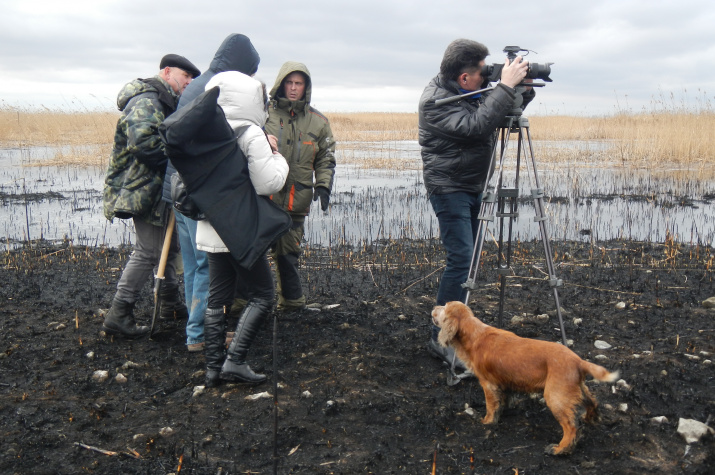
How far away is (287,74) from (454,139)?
5.37 ft

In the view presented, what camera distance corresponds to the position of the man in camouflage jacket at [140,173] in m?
4.55

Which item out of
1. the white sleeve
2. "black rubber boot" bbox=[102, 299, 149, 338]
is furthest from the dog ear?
"black rubber boot" bbox=[102, 299, 149, 338]

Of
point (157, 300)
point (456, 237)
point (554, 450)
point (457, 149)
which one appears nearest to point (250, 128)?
point (457, 149)

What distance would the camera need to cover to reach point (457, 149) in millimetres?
4191

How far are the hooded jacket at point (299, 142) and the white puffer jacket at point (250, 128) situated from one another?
4.54 ft

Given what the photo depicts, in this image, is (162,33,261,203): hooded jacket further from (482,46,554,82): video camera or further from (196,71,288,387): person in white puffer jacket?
(482,46,554,82): video camera

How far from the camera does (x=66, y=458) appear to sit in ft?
10.2

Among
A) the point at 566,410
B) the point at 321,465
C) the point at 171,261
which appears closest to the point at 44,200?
the point at 171,261

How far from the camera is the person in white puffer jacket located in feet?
11.7

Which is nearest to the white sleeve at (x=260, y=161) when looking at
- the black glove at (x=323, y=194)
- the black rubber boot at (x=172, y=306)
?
the black glove at (x=323, y=194)

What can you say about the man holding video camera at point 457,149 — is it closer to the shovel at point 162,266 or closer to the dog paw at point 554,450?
the dog paw at point 554,450

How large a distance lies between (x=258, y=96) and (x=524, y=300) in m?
3.53

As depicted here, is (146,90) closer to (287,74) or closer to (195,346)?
(287,74)

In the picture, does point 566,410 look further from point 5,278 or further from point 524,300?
point 5,278
